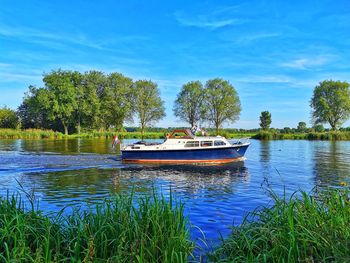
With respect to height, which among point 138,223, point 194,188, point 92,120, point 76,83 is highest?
point 76,83

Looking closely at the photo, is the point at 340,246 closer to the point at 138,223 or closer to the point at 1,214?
the point at 138,223

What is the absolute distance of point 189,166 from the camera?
27734 millimetres

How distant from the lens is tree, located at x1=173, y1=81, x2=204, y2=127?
92.2 m

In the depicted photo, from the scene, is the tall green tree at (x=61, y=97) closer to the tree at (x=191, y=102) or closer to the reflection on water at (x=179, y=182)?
the tree at (x=191, y=102)

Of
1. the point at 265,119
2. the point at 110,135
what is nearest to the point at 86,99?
the point at 110,135

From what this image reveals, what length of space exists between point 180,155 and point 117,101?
200 feet

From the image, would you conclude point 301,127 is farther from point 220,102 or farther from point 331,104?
point 220,102

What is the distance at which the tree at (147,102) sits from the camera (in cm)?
9081

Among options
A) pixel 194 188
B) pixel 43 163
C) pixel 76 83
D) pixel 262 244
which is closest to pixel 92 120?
pixel 76 83

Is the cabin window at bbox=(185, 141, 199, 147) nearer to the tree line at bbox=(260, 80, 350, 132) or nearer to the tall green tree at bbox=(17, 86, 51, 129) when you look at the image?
the tall green tree at bbox=(17, 86, 51, 129)

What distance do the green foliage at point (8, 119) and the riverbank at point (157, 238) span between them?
269ft

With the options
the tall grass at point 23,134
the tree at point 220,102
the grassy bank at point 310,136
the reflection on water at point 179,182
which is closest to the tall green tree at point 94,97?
the tall grass at point 23,134

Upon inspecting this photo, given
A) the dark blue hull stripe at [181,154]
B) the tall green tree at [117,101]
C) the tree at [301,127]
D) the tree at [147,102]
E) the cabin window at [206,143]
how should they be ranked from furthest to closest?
1. the tree at [301,127]
2. the tree at [147,102]
3. the tall green tree at [117,101]
4. the cabin window at [206,143]
5. the dark blue hull stripe at [181,154]

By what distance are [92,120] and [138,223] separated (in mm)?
81093
